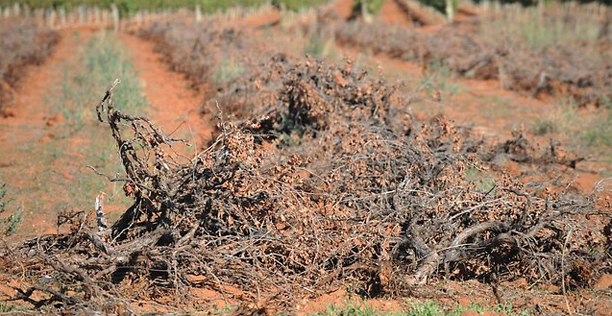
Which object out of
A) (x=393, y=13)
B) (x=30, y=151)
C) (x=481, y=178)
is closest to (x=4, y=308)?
(x=481, y=178)

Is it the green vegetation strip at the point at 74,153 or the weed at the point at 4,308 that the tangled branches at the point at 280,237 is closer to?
the weed at the point at 4,308

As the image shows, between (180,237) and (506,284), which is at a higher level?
(180,237)

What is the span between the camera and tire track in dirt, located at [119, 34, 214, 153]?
10.1 m

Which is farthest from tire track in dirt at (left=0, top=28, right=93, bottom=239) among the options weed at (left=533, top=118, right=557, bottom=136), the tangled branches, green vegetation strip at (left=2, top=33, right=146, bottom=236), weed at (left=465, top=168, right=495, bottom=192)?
weed at (left=533, top=118, right=557, bottom=136)

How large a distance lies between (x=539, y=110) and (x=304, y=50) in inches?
274

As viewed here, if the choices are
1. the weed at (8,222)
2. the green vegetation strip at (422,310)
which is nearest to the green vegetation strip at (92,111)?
the weed at (8,222)

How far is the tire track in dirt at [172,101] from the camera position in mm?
10055

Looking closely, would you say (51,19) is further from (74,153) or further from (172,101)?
(74,153)

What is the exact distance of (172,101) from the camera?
12953mm

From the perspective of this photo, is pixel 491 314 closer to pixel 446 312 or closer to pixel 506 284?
pixel 446 312

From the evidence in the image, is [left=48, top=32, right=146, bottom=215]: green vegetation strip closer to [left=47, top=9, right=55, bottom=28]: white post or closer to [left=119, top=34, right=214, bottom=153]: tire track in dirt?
[left=119, top=34, right=214, bottom=153]: tire track in dirt

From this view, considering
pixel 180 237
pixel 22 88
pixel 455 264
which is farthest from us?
pixel 22 88

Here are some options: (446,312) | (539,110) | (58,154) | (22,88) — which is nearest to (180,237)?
(446,312)

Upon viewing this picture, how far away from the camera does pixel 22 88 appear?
1402cm
